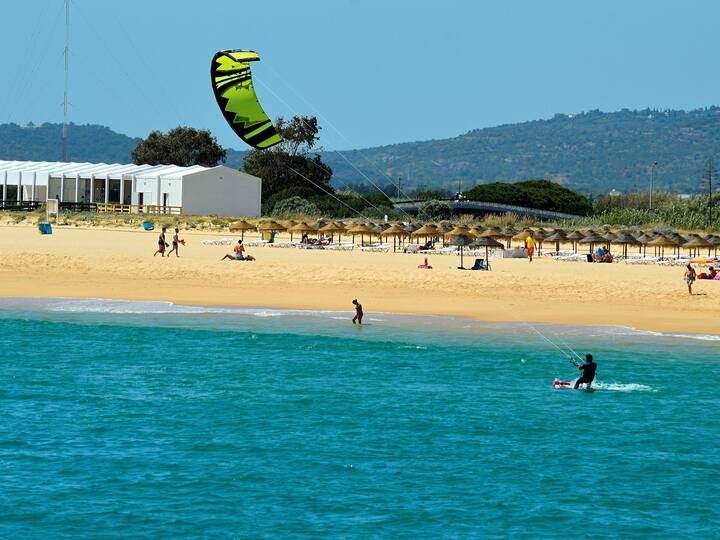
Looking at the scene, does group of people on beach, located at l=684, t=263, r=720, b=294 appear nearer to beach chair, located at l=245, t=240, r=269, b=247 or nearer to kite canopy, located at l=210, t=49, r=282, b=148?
kite canopy, located at l=210, t=49, r=282, b=148

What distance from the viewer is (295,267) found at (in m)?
36.3

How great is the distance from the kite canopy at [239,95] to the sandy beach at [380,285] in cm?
433

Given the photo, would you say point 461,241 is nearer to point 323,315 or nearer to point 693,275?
point 693,275

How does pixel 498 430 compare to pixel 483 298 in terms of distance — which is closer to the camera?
pixel 498 430

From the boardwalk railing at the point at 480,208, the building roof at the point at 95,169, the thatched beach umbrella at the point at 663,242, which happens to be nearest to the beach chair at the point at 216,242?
the thatched beach umbrella at the point at 663,242

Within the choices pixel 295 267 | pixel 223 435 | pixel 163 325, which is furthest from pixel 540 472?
pixel 295 267

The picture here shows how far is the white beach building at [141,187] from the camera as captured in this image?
68.3 m

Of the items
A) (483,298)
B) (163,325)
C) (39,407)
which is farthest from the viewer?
(483,298)

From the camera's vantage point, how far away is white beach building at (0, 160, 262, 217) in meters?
68.3

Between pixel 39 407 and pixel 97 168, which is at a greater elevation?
pixel 97 168

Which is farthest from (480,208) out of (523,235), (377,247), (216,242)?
(216,242)

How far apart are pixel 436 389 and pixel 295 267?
15.9 meters

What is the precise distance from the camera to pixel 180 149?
103000mm

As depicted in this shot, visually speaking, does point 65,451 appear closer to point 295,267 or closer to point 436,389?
point 436,389
